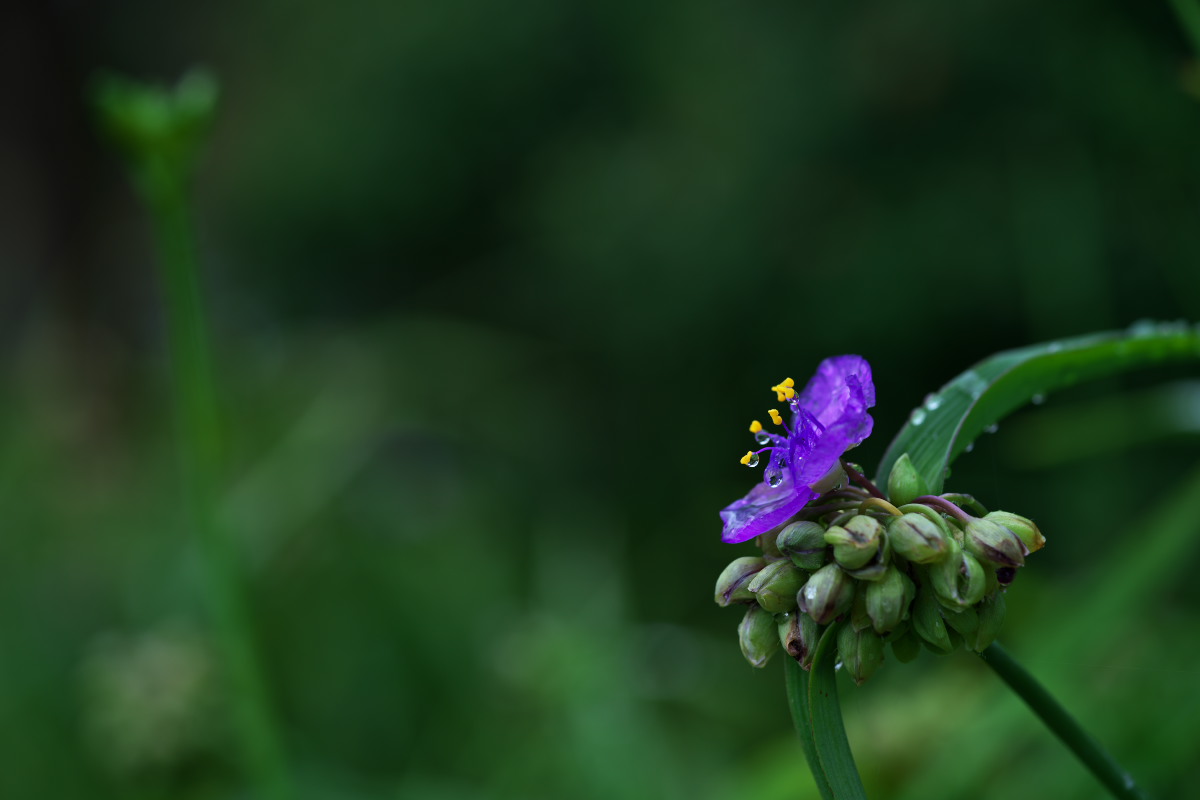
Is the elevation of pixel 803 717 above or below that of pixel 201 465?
above

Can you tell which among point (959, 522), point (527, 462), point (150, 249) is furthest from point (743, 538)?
point (150, 249)

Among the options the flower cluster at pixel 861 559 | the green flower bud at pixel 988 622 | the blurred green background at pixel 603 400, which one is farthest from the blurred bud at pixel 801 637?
the blurred green background at pixel 603 400

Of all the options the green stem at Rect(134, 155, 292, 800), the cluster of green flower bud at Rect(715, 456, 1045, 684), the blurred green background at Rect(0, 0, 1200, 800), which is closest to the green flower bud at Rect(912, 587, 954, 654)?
the cluster of green flower bud at Rect(715, 456, 1045, 684)

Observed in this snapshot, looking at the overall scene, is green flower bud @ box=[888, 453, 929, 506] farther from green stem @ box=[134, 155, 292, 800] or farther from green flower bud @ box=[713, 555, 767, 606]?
green stem @ box=[134, 155, 292, 800]

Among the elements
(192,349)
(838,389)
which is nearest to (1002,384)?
(838,389)

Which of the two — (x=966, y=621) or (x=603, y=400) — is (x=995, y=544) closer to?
(x=966, y=621)

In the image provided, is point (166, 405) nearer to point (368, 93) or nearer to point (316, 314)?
point (316, 314)
